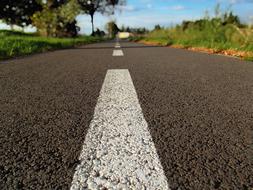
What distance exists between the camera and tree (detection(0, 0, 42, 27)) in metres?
55.3

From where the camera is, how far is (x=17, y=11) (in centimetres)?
5747

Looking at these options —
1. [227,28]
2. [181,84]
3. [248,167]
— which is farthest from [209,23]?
[248,167]

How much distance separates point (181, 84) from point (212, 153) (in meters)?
1.94

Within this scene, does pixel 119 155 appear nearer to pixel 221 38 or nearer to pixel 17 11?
pixel 221 38

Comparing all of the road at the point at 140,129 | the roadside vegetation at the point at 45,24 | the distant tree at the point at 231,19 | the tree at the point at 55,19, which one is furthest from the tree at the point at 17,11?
the road at the point at 140,129

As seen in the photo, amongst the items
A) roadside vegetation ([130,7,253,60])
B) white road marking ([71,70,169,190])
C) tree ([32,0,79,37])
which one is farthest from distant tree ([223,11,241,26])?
tree ([32,0,79,37])

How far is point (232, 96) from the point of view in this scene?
2.69 meters

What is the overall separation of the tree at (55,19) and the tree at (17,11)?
2744 cm

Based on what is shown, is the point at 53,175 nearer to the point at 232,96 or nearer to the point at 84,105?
the point at 84,105

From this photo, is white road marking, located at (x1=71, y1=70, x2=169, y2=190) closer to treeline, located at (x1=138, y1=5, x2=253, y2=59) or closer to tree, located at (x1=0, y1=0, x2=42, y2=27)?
treeline, located at (x1=138, y1=5, x2=253, y2=59)

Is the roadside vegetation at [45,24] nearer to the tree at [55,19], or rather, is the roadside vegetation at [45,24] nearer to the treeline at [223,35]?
the tree at [55,19]

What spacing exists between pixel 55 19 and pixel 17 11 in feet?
102

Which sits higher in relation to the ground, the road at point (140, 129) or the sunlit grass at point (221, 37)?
the road at point (140, 129)

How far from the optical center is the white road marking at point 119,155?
1099 mm
